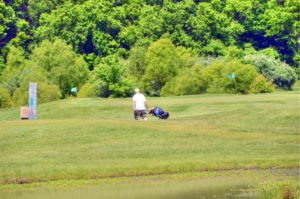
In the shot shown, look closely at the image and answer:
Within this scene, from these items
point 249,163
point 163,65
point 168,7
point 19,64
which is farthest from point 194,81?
point 249,163

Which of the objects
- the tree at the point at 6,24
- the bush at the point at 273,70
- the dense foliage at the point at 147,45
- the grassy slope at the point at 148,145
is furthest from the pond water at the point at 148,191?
the tree at the point at 6,24

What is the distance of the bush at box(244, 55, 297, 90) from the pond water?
77871mm

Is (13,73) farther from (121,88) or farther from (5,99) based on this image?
(121,88)

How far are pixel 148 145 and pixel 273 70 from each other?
73.1m

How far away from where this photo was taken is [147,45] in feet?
424

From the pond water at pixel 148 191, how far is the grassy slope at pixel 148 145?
8.00 feet

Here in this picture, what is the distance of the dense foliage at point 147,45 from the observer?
101500 millimetres

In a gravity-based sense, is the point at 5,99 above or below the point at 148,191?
above

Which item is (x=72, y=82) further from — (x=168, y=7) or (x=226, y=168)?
(x=226, y=168)

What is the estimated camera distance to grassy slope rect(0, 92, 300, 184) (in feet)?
121

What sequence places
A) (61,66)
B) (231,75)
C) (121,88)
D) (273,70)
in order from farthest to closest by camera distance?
1. (273,70)
2. (121,88)
3. (61,66)
4. (231,75)

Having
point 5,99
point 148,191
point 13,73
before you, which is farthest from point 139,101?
point 13,73

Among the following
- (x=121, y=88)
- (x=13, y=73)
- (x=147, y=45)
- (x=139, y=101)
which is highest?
(x=147, y=45)

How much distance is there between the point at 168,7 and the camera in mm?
138125
